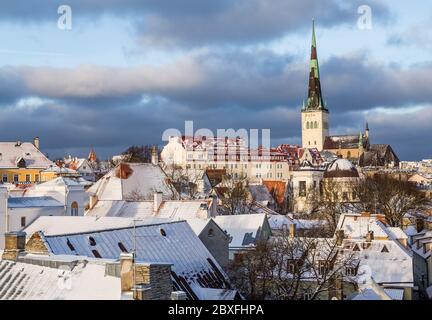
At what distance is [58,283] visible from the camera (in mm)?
11672

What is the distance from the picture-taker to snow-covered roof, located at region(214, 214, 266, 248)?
30.5 m

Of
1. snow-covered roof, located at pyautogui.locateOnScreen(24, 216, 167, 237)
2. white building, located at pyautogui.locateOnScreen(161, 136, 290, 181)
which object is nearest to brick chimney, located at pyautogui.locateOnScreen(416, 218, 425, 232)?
snow-covered roof, located at pyautogui.locateOnScreen(24, 216, 167, 237)

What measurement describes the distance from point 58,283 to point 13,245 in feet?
11.8

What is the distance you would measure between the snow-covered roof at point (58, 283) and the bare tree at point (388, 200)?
37.0 metres

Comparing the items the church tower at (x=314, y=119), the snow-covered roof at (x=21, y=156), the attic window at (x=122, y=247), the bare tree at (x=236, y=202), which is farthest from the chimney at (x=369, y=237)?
the church tower at (x=314, y=119)

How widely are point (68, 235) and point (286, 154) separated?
80.1m

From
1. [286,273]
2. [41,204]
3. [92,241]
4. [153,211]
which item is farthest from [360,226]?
[92,241]

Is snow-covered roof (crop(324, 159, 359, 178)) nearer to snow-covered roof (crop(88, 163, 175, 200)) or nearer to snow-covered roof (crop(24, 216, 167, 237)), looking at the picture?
snow-covered roof (crop(88, 163, 175, 200))

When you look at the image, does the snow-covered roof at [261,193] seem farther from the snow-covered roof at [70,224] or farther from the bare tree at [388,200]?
the snow-covered roof at [70,224]

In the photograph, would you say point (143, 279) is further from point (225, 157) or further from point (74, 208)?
point (225, 157)

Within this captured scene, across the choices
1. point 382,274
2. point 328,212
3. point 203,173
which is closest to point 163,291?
point 382,274
